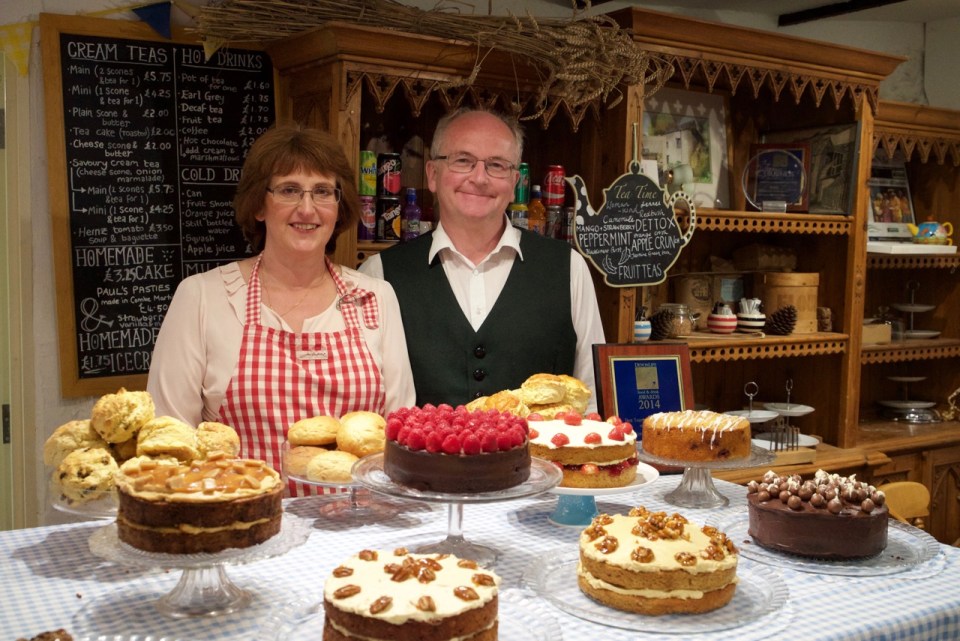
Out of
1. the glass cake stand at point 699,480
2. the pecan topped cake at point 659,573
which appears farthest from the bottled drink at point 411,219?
the pecan topped cake at point 659,573

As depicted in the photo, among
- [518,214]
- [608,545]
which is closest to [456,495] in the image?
[608,545]

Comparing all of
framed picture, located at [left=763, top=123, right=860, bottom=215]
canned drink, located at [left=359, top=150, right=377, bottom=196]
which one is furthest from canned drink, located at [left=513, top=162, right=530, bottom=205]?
framed picture, located at [left=763, top=123, right=860, bottom=215]

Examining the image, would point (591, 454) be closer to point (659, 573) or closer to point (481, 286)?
point (659, 573)

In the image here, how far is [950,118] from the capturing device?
15.1 feet

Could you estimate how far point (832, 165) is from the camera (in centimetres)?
414

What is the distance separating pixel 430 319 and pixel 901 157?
126 inches

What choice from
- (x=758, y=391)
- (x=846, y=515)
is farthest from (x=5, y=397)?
(x=758, y=391)

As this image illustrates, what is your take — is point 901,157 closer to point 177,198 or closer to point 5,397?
point 177,198

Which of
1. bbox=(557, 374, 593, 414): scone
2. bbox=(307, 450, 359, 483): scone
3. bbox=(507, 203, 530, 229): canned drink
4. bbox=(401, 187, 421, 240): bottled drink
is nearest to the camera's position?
bbox=(307, 450, 359, 483): scone

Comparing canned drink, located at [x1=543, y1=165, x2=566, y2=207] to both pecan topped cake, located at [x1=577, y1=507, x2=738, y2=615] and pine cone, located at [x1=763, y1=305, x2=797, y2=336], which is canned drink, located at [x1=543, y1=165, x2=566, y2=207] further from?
pecan topped cake, located at [x1=577, y1=507, x2=738, y2=615]

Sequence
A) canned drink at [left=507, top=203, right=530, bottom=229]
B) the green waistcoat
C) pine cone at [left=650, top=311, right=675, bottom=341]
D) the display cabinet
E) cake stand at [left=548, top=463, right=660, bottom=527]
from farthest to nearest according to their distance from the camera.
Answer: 1. pine cone at [left=650, top=311, right=675, bottom=341]
2. canned drink at [left=507, top=203, right=530, bottom=229]
3. the display cabinet
4. the green waistcoat
5. cake stand at [left=548, top=463, right=660, bottom=527]

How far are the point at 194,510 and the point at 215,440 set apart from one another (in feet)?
1.13

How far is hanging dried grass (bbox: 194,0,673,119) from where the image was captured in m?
2.95

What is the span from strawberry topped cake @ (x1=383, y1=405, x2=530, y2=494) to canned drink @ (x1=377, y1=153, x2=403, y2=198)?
1627 millimetres
